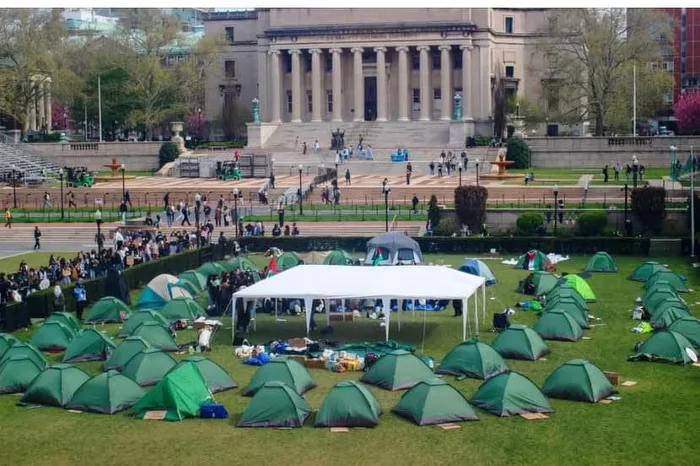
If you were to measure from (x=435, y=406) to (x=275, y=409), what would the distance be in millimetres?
3196

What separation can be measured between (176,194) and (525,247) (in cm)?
2579

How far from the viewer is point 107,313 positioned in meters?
37.2

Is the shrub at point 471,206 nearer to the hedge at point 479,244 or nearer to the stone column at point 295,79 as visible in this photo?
the hedge at point 479,244

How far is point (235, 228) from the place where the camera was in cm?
6097

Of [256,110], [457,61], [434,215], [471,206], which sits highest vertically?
[457,61]

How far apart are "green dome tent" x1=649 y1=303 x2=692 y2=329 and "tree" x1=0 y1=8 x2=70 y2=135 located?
69065mm

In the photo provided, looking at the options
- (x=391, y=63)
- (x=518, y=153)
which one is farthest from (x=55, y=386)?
(x=391, y=63)

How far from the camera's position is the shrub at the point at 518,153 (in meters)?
82.9

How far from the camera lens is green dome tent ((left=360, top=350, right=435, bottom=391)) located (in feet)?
90.1

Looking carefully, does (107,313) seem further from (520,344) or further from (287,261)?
(520,344)

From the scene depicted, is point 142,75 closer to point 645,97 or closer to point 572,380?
point 645,97

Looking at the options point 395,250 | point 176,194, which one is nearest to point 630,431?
point 395,250

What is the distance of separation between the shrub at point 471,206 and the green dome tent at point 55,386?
32808 mm

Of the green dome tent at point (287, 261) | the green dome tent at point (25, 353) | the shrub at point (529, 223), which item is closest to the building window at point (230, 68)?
the shrub at point (529, 223)
